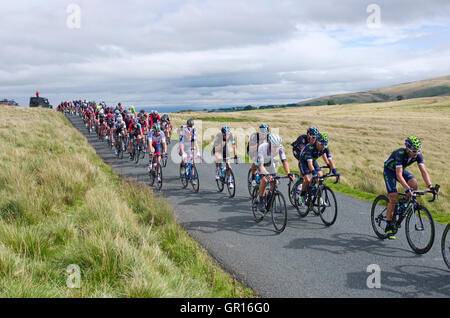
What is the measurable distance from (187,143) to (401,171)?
7.36 m

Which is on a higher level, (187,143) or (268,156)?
(187,143)

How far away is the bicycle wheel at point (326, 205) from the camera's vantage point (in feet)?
27.5

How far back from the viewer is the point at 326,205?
8.53 metres

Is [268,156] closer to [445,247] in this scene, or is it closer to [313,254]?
[313,254]

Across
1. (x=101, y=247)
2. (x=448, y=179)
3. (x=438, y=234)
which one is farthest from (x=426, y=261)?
(x=448, y=179)

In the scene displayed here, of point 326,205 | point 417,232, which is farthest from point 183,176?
point 417,232

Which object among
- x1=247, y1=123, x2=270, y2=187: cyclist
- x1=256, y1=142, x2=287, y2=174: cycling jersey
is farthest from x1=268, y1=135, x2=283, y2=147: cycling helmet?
x1=247, y1=123, x2=270, y2=187: cyclist

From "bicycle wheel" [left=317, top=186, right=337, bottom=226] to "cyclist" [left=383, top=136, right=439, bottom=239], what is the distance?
1.31 m

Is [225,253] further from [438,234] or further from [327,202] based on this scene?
[438,234]

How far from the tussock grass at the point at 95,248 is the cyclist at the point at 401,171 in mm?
3731

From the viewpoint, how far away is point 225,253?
22.2 feet

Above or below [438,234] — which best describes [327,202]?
above
